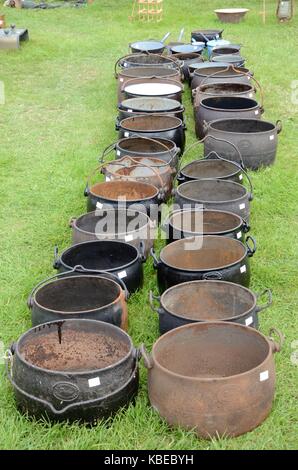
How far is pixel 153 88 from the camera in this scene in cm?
789

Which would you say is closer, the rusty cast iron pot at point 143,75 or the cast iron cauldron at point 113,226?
the cast iron cauldron at point 113,226

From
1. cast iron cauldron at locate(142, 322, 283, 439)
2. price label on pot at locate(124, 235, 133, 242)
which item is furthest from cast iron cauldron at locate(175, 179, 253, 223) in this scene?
cast iron cauldron at locate(142, 322, 283, 439)

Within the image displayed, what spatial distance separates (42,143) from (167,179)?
102 inches

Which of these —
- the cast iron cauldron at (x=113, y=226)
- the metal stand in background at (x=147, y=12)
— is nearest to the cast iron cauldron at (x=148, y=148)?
the cast iron cauldron at (x=113, y=226)

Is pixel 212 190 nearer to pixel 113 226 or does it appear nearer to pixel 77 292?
pixel 113 226

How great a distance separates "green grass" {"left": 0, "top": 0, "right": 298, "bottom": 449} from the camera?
3191 mm

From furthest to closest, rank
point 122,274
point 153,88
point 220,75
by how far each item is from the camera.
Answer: point 220,75 < point 153,88 < point 122,274

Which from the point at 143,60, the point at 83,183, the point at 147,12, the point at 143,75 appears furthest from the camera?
the point at 147,12

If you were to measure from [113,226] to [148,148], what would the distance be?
166 centimetres

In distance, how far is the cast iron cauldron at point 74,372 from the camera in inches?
121

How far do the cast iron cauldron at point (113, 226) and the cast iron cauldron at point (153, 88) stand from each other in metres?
2.93

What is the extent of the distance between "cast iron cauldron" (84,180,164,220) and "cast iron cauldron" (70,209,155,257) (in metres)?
0.07

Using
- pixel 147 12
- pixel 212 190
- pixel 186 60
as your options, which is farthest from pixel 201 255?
pixel 147 12

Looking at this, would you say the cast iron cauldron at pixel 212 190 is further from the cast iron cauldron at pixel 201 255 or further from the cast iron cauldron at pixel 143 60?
the cast iron cauldron at pixel 143 60
